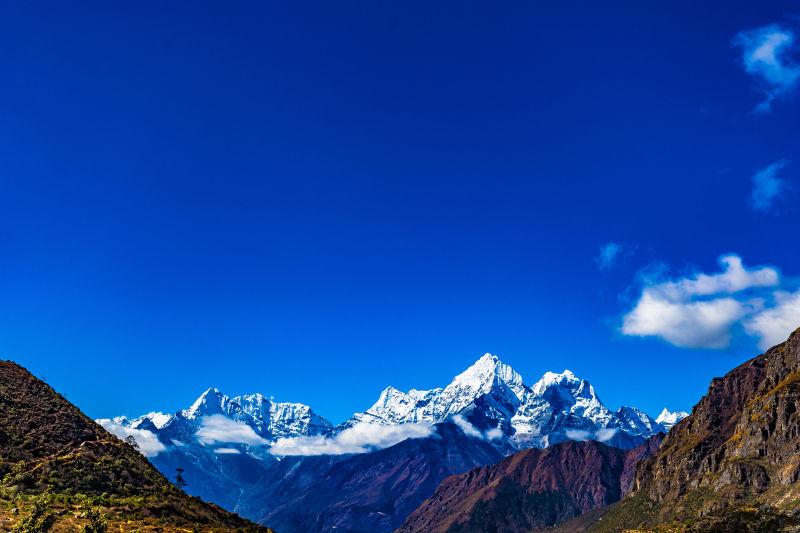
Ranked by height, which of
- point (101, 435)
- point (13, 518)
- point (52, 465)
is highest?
point (101, 435)

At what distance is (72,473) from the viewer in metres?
147

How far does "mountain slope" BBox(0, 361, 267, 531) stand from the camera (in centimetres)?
13200

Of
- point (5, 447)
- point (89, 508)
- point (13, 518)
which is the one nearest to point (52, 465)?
point (5, 447)

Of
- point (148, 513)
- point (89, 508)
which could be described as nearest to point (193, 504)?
point (148, 513)

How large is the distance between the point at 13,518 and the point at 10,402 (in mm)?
56965

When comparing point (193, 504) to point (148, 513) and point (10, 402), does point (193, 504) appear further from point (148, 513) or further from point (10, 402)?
point (10, 402)

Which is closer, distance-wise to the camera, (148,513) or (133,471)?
(148,513)

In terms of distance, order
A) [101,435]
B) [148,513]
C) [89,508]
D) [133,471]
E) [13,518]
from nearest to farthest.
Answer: [13,518] → [89,508] → [148,513] → [133,471] → [101,435]

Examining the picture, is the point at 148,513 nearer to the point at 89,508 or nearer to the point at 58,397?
the point at 89,508

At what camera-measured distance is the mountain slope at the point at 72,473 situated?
132000mm

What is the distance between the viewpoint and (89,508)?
131 meters

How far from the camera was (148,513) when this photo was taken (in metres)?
140

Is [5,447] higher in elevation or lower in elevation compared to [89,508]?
higher

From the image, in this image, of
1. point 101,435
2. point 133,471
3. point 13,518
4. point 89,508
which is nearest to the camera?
point 13,518
